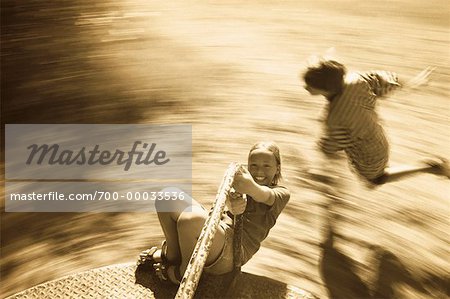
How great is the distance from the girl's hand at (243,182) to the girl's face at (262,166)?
0.11 m

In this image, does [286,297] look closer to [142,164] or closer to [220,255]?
[220,255]

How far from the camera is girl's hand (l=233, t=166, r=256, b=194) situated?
144 cm

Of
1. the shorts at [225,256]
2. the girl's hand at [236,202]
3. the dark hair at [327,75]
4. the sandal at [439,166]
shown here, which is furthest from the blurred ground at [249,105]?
the dark hair at [327,75]

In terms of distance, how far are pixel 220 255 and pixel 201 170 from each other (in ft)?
2.20

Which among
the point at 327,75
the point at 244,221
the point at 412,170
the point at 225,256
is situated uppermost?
the point at 327,75

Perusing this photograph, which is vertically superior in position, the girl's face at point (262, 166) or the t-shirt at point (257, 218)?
the girl's face at point (262, 166)

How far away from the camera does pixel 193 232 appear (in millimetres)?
1553

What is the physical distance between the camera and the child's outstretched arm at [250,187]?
1.44 metres

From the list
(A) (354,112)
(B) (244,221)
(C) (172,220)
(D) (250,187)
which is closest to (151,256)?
(C) (172,220)

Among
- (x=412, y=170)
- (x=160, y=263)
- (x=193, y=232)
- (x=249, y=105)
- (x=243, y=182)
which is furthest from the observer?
(x=249, y=105)

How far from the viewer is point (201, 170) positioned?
2.19m

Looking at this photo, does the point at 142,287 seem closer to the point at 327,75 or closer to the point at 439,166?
the point at 327,75

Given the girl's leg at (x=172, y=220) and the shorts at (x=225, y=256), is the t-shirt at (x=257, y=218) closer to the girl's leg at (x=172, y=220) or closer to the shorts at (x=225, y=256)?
the shorts at (x=225, y=256)

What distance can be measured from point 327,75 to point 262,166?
1.34 feet
